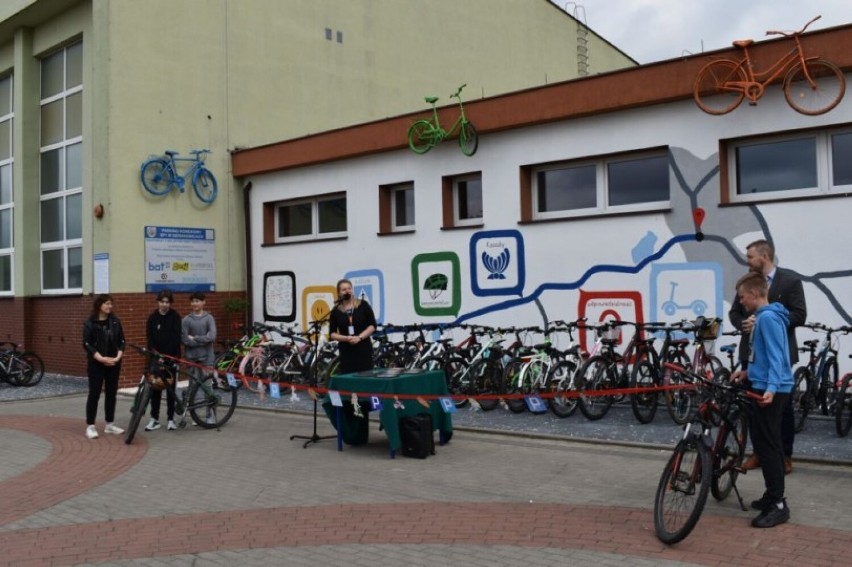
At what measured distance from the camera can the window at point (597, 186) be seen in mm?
11484

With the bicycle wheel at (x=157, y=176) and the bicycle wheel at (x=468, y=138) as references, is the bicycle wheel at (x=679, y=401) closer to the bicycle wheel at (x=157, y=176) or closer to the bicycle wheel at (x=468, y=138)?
Answer: the bicycle wheel at (x=468, y=138)

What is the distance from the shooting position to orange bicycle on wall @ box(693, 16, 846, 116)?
385 inches

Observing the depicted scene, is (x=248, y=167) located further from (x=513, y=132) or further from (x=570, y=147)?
(x=570, y=147)

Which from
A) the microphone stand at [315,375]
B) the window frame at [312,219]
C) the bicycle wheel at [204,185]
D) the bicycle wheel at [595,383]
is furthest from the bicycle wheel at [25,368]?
the bicycle wheel at [595,383]

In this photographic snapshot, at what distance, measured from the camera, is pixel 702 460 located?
5.40 m

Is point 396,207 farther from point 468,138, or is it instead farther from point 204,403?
point 204,403

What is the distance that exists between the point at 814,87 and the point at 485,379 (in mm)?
5433

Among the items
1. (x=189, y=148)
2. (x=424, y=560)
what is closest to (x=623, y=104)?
(x=424, y=560)

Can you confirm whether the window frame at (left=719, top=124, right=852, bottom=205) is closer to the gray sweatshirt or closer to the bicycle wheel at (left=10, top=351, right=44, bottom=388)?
the gray sweatshirt

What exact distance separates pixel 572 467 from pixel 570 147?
574cm

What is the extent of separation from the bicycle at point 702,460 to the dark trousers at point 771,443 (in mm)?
151

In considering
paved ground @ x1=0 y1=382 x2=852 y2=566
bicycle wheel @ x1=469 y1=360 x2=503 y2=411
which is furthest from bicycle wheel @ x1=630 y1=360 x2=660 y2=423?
bicycle wheel @ x1=469 y1=360 x2=503 y2=411

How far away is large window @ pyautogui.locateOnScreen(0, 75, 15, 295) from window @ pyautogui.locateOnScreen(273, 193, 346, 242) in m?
6.47

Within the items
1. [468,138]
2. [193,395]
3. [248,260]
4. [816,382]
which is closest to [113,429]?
[193,395]
